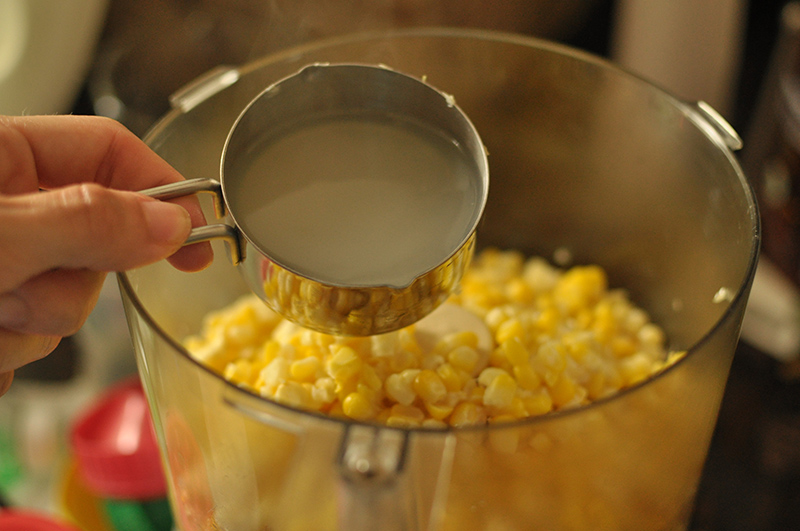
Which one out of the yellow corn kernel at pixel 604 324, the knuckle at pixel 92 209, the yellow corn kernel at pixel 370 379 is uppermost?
the knuckle at pixel 92 209

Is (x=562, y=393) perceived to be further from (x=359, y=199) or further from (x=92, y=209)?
(x=92, y=209)

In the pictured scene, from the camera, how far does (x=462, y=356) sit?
695 mm

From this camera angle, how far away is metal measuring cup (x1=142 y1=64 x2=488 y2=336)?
23.9 inches

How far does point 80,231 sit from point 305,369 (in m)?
0.27

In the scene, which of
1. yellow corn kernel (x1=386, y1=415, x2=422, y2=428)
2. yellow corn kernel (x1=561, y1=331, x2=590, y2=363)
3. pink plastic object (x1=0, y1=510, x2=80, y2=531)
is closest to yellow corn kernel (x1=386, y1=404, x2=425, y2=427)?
yellow corn kernel (x1=386, y1=415, x2=422, y2=428)

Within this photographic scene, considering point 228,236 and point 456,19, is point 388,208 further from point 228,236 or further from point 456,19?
point 456,19

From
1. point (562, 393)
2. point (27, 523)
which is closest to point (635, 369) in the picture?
point (562, 393)

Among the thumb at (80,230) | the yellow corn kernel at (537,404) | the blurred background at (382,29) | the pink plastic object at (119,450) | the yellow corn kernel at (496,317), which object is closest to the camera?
the thumb at (80,230)

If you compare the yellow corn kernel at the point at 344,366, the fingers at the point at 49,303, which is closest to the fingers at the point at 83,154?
the fingers at the point at 49,303

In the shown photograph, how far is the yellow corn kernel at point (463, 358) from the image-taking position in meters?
0.69

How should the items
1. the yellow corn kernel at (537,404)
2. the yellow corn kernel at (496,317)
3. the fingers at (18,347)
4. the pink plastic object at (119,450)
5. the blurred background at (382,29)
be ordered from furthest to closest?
1. the blurred background at (382,29)
2. the pink plastic object at (119,450)
3. the yellow corn kernel at (496,317)
4. the yellow corn kernel at (537,404)
5. the fingers at (18,347)

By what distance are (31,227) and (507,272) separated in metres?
0.68

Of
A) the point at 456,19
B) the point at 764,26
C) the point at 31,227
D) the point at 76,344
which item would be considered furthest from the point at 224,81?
the point at 764,26

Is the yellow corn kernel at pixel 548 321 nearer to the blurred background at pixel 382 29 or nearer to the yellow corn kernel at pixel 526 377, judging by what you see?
the yellow corn kernel at pixel 526 377
